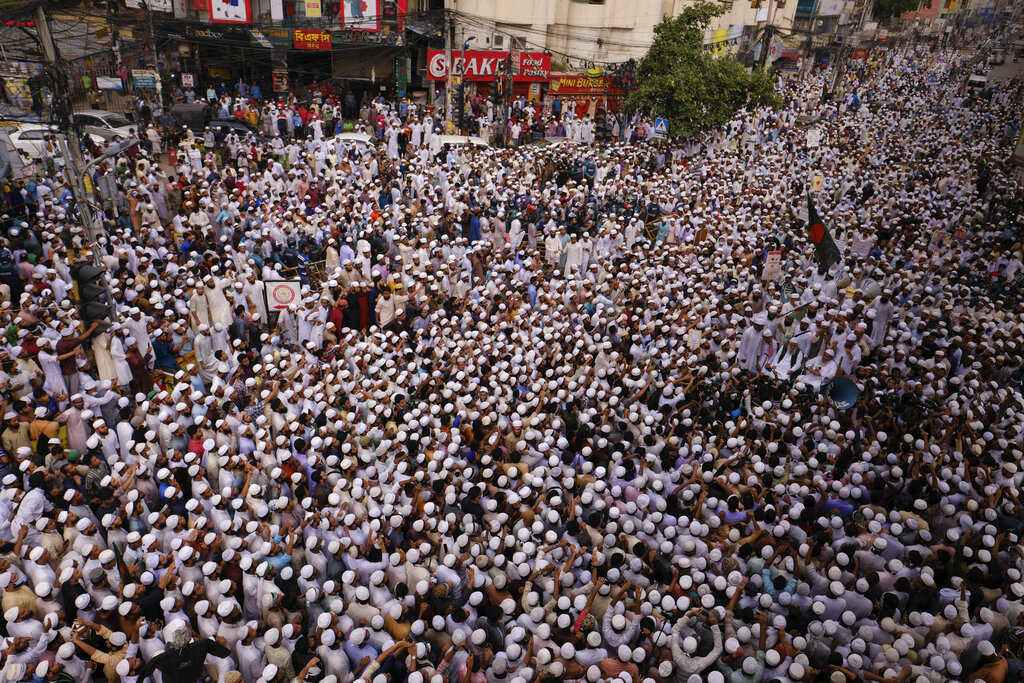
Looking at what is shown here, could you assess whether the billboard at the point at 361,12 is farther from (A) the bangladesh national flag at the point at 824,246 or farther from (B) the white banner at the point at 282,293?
(A) the bangladesh national flag at the point at 824,246

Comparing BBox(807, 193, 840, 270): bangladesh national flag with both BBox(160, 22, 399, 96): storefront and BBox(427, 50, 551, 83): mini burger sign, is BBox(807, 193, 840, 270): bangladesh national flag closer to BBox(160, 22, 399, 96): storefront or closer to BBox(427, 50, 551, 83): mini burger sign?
BBox(427, 50, 551, 83): mini burger sign

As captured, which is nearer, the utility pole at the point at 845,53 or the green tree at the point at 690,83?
the green tree at the point at 690,83

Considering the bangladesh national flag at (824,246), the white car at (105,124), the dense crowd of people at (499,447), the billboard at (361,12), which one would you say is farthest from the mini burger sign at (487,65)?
the bangladesh national flag at (824,246)

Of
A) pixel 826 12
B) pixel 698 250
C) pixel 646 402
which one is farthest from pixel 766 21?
pixel 646 402

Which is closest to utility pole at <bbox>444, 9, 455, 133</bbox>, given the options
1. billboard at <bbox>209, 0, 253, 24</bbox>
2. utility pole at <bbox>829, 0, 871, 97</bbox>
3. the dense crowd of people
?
billboard at <bbox>209, 0, 253, 24</bbox>

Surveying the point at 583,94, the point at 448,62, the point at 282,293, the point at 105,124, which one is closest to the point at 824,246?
the point at 282,293

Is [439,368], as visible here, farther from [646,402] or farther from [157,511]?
[157,511]

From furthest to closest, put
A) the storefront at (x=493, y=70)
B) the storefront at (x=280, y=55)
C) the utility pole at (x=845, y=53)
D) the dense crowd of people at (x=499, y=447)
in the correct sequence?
1. the utility pole at (x=845, y=53)
2. the storefront at (x=493, y=70)
3. the storefront at (x=280, y=55)
4. the dense crowd of people at (x=499, y=447)
